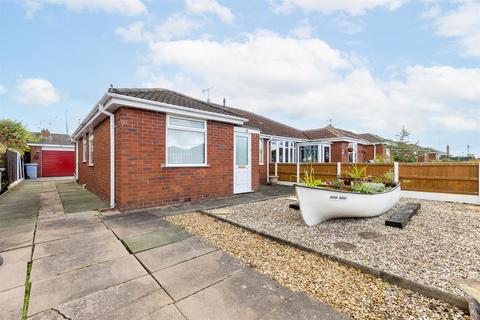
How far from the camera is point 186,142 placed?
7.09 metres

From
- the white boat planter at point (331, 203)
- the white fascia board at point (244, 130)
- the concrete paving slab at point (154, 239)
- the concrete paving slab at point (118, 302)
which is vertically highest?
the white fascia board at point (244, 130)

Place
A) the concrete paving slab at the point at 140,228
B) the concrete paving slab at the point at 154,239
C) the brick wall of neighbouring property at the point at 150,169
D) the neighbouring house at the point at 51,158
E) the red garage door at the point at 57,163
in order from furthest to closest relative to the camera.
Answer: the red garage door at the point at 57,163, the neighbouring house at the point at 51,158, the brick wall of neighbouring property at the point at 150,169, the concrete paving slab at the point at 140,228, the concrete paving slab at the point at 154,239

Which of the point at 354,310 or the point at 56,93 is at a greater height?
the point at 56,93

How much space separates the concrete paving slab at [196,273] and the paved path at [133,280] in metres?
0.01

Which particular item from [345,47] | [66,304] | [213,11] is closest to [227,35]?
[213,11]

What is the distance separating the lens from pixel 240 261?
3.08m

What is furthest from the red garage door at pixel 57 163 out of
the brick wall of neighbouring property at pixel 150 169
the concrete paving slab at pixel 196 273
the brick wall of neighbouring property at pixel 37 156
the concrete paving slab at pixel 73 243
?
the concrete paving slab at pixel 196 273

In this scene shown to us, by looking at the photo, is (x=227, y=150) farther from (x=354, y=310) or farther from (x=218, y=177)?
(x=354, y=310)

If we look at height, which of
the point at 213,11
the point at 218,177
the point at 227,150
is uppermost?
the point at 213,11

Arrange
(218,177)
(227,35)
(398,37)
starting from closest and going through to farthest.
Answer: (218,177) < (398,37) < (227,35)

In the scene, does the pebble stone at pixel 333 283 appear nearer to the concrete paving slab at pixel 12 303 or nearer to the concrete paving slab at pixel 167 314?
Answer: the concrete paving slab at pixel 167 314

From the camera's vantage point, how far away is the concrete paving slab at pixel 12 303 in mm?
1958

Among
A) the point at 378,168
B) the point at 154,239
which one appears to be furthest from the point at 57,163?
the point at 378,168

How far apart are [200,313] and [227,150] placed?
21.4 feet
